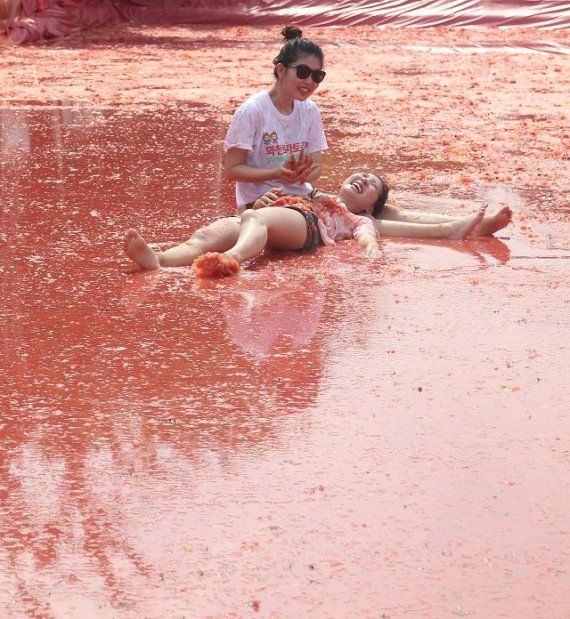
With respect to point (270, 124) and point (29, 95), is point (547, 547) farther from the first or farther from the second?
point (29, 95)

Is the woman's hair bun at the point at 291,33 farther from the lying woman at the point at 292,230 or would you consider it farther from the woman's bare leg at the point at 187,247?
the woman's bare leg at the point at 187,247

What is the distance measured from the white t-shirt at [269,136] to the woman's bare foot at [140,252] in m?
0.80

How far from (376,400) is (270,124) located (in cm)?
244

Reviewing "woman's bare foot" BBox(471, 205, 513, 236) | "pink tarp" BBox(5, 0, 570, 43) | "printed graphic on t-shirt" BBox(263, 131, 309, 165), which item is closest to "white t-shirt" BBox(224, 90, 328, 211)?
"printed graphic on t-shirt" BBox(263, 131, 309, 165)

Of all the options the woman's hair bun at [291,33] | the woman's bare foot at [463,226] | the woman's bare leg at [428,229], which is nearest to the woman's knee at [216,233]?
the woman's bare leg at [428,229]

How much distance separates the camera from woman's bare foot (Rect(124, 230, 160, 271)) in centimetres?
544

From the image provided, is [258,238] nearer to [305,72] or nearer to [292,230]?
[292,230]

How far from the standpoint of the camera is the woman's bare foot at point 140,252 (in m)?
5.44

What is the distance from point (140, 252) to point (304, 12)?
16730 millimetres

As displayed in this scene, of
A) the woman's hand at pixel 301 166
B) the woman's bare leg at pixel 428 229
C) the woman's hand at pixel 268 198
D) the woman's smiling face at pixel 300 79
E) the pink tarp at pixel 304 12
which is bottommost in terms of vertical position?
the pink tarp at pixel 304 12

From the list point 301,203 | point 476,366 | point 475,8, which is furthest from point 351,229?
point 475,8

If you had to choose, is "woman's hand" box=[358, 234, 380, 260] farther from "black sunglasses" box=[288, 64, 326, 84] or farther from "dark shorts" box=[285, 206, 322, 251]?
"black sunglasses" box=[288, 64, 326, 84]

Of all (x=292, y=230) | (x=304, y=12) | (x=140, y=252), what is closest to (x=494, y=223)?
(x=292, y=230)

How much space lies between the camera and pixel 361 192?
6438 mm
